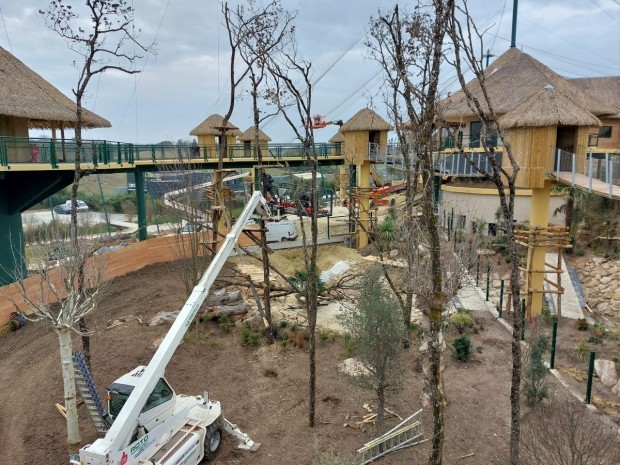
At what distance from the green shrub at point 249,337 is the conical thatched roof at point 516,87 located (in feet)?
55.0

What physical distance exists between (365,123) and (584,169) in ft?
46.5

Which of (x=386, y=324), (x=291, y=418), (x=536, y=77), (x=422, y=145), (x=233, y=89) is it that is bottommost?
(x=291, y=418)

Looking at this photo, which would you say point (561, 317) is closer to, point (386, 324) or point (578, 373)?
point (578, 373)

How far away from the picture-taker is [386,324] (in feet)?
31.0

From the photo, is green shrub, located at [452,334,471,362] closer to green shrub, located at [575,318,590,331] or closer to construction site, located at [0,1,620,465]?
construction site, located at [0,1,620,465]

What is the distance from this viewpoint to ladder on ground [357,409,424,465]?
9.07 meters

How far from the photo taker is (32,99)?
17828 mm

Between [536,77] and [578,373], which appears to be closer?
[578,373]

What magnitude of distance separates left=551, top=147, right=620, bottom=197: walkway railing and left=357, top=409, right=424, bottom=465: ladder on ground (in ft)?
33.4

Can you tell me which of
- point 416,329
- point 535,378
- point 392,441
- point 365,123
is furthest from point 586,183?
point 365,123

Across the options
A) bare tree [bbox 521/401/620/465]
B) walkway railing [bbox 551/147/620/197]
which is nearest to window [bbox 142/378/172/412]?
bare tree [bbox 521/401/620/465]

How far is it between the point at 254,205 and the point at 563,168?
11.1m

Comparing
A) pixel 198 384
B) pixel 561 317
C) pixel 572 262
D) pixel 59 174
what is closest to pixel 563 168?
pixel 561 317

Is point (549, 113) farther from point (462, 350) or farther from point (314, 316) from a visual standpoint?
point (314, 316)
